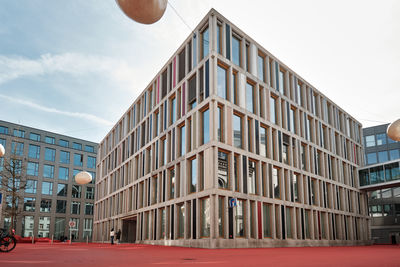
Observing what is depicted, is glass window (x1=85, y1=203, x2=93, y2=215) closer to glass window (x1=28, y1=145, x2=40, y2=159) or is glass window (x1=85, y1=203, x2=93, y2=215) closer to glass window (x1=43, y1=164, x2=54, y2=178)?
glass window (x1=43, y1=164, x2=54, y2=178)

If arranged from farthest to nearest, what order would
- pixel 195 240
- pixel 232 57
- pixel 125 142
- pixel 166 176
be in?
pixel 125 142
pixel 166 176
pixel 232 57
pixel 195 240

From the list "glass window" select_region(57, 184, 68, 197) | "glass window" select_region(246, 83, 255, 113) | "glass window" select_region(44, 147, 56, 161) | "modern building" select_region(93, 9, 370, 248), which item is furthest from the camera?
"glass window" select_region(44, 147, 56, 161)

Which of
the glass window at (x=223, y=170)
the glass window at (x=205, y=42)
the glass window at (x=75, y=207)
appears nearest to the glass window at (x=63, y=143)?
the glass window at (x=75, y=207)

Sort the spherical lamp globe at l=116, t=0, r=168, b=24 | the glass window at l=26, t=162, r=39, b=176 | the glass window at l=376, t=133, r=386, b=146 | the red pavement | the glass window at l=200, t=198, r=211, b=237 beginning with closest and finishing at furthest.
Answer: the spherical lamp globe at l=116, t=0, r=168, b=24 → the red pavement → the glass window at l=200, t=198, r=211, b=237 → the glass window at l=26, t=162, r=39, b=176 → the glass window at l=376, t=133, r=386, b=146

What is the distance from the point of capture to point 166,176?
3069cm

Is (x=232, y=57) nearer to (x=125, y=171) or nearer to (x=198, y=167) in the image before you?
(x=198, y=167)

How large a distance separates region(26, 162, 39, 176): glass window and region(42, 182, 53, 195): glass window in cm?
267

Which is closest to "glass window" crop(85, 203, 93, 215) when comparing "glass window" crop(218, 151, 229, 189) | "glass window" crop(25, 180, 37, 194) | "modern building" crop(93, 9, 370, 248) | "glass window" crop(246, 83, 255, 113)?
"glass window" crop(25, 180, 37, 194)

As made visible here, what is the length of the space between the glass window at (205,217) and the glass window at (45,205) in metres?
53.3

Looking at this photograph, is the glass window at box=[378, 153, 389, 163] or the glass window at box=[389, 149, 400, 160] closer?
the glass window at box=[389, 149, 400, 160]

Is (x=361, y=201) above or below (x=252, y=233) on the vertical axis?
above

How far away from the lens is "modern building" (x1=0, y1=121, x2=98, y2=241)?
66562mm

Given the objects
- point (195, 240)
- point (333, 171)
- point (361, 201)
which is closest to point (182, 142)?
point (195, 240)

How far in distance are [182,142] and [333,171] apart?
2014 cm
